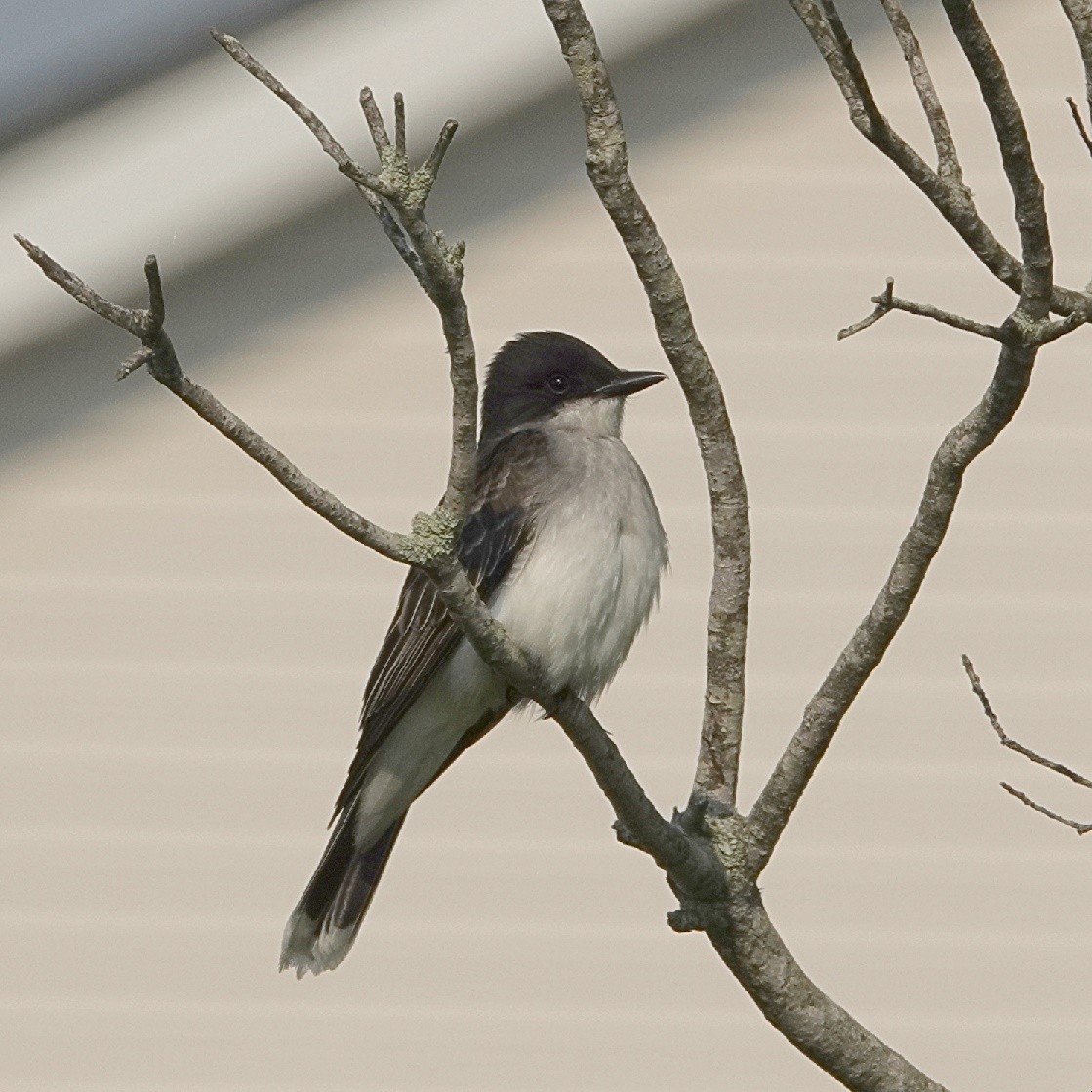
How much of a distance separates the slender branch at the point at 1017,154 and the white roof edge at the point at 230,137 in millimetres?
4420

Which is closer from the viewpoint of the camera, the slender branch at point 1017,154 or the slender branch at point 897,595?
the slender branch at point 1017,154

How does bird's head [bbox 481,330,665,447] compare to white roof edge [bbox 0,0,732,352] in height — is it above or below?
below

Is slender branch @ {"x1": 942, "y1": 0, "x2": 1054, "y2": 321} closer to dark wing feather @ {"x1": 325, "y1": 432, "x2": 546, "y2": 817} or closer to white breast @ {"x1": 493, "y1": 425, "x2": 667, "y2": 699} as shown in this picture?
white breast @ {"x1": 493, "y1": 425, "x2": 667, "y2": 699}

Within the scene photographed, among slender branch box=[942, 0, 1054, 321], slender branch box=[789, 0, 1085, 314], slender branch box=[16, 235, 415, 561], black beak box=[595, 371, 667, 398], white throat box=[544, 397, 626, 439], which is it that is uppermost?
black beak box=[595, 371, 667, 398]

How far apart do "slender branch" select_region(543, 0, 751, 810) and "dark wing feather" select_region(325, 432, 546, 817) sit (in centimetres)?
137

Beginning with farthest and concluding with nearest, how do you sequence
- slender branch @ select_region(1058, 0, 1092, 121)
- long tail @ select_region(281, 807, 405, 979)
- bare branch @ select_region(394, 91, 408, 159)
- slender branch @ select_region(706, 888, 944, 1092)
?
long tail @ select_region(281, 807, 405, 979) → slender branch @ select_region(706, 888, 944, 1092) → slender branch @ select_region(1058, 0, 1092, 121) → bare branch @ select_region(394, 91, 408, 159)

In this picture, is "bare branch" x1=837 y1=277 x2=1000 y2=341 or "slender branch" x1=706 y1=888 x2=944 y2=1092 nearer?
"bare branch" x1=837 y1=277 x2=1000 y2=341

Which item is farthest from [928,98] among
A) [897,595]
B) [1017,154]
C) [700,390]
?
[897,595]

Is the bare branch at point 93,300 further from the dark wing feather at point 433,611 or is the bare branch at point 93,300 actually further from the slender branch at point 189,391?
the dark wing feather at point 433,611

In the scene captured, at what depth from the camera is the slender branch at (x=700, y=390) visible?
3.18 meters

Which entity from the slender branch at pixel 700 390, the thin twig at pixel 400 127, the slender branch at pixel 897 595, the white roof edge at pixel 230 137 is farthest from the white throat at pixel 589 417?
the thin twig at pixel 400 127

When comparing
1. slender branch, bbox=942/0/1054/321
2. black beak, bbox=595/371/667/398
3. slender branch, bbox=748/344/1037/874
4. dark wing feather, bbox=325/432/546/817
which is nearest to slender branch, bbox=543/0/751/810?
slender branch, bbox=748/344/1037/874

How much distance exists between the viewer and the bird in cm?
500

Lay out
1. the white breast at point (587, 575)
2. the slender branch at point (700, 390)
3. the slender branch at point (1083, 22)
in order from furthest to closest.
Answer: the white breast at point (587, 575), the slender branch at point (700, 390), the slender branch at point (1083, 22)
